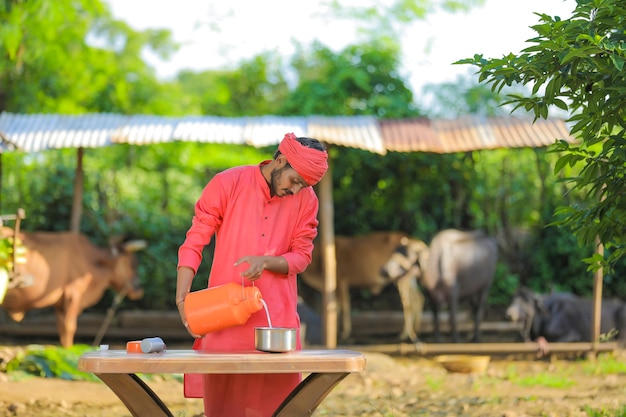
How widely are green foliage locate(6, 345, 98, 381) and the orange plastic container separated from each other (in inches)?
166

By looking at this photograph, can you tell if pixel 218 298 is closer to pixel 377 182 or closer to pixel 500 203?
pixel 377 182

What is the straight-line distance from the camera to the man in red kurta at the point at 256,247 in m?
4.00

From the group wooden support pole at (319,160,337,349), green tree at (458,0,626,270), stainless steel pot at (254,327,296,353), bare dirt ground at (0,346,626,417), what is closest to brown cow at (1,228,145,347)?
bare dirt ground at (0,346,626,417)

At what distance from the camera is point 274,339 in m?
3.63

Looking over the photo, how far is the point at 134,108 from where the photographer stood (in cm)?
1805

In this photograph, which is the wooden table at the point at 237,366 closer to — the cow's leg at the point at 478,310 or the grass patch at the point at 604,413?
the grass patch at the point at 604,413

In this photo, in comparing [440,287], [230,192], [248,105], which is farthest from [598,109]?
[248,105]

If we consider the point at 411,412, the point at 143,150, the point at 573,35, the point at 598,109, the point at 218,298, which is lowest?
the point at 411,412

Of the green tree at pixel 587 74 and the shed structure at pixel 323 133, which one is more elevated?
the shed structure at pixel 323 133

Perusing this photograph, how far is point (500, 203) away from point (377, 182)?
209 centimetres

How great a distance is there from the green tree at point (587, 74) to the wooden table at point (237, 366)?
1.44 metres

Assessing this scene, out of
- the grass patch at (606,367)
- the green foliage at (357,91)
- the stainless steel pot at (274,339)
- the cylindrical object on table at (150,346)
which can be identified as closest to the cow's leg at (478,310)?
the grass patch at (606,367)

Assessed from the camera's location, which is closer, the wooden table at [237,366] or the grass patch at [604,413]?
the wooden table at [237,366]

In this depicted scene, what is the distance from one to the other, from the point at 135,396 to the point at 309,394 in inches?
28.4
